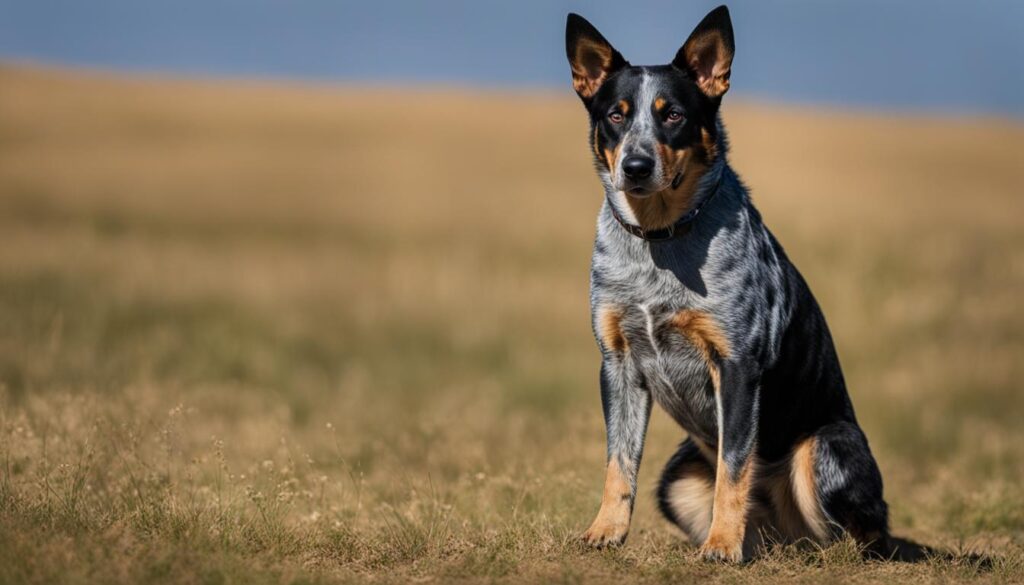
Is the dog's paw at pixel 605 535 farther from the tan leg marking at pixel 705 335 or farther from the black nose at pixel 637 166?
the black nose at pixel 637 166

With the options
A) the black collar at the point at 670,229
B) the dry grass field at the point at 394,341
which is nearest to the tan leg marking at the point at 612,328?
the black collar at the point at 670,229

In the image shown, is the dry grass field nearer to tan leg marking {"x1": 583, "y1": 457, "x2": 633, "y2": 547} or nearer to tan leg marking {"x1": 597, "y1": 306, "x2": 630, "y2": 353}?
tan leg marking {"x1": 583, "y1": 457, "x2": 633, "y2": 547}

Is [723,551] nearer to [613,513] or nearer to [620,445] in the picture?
[613,513]

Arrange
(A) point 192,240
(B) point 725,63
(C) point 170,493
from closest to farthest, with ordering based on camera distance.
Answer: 1. (B) point 725,63
2. (C) point 170,493
3. (A) point 192,240

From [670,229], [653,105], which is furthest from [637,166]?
[670,229]

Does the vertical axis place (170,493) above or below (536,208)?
below

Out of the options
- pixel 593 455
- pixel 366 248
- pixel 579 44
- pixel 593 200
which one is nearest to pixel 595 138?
pixel 579 44

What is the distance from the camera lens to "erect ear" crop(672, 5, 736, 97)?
645cm

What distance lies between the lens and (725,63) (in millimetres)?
6492

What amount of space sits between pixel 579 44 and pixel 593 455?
4.25 metres

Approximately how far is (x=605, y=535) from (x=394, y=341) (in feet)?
33.3

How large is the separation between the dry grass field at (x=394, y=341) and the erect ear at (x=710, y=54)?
7.61 feet

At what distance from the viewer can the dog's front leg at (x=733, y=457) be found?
20.5 ft

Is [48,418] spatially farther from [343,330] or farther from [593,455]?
[343,330]
